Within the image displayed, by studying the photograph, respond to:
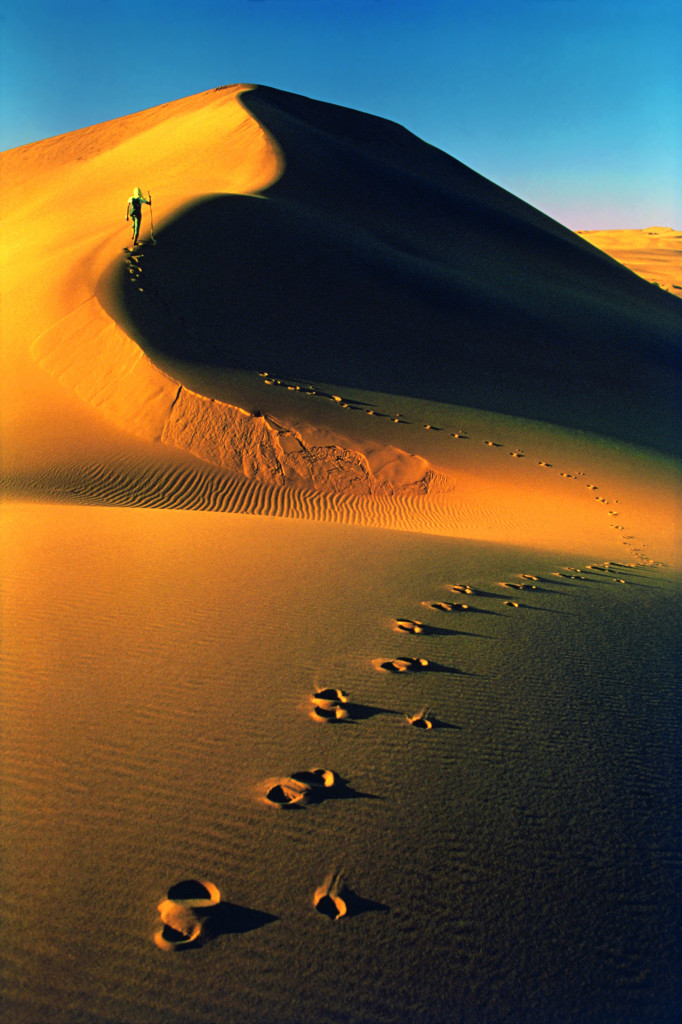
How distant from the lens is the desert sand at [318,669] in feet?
8.24

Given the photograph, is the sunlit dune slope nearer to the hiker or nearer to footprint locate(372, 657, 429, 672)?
the hiker

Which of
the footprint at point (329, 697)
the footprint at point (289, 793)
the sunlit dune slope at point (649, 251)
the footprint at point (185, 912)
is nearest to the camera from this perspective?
the footprint at point (185, 912)

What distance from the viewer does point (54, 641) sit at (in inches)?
181

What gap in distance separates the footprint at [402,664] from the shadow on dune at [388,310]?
8708 millimetres

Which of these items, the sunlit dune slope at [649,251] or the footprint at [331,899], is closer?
the footprint at [331,899]

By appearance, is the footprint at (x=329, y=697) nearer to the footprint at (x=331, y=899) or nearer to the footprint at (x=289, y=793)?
the footprint at (x=289, y=793)

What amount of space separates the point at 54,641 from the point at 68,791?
1.66 metres

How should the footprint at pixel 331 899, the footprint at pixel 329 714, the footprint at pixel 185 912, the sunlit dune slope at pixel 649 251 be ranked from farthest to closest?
1. the sunlit dune slope at pixel 649 251
2. the footprint at pixel 329 714
3. the footprint at pixel 331 899
4. the footprint at pixel 185 912

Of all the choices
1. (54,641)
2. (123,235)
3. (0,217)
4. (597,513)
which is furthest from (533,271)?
(54,641)

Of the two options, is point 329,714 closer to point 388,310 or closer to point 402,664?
point 402,664

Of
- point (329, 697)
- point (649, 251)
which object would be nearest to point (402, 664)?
point (329, 697)

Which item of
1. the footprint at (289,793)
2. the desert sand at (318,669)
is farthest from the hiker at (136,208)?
the footprint at (289,793)

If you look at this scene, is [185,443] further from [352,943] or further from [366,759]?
[352,943]

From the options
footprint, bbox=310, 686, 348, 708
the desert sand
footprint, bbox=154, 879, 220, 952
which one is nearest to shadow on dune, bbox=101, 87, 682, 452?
the desert sand
